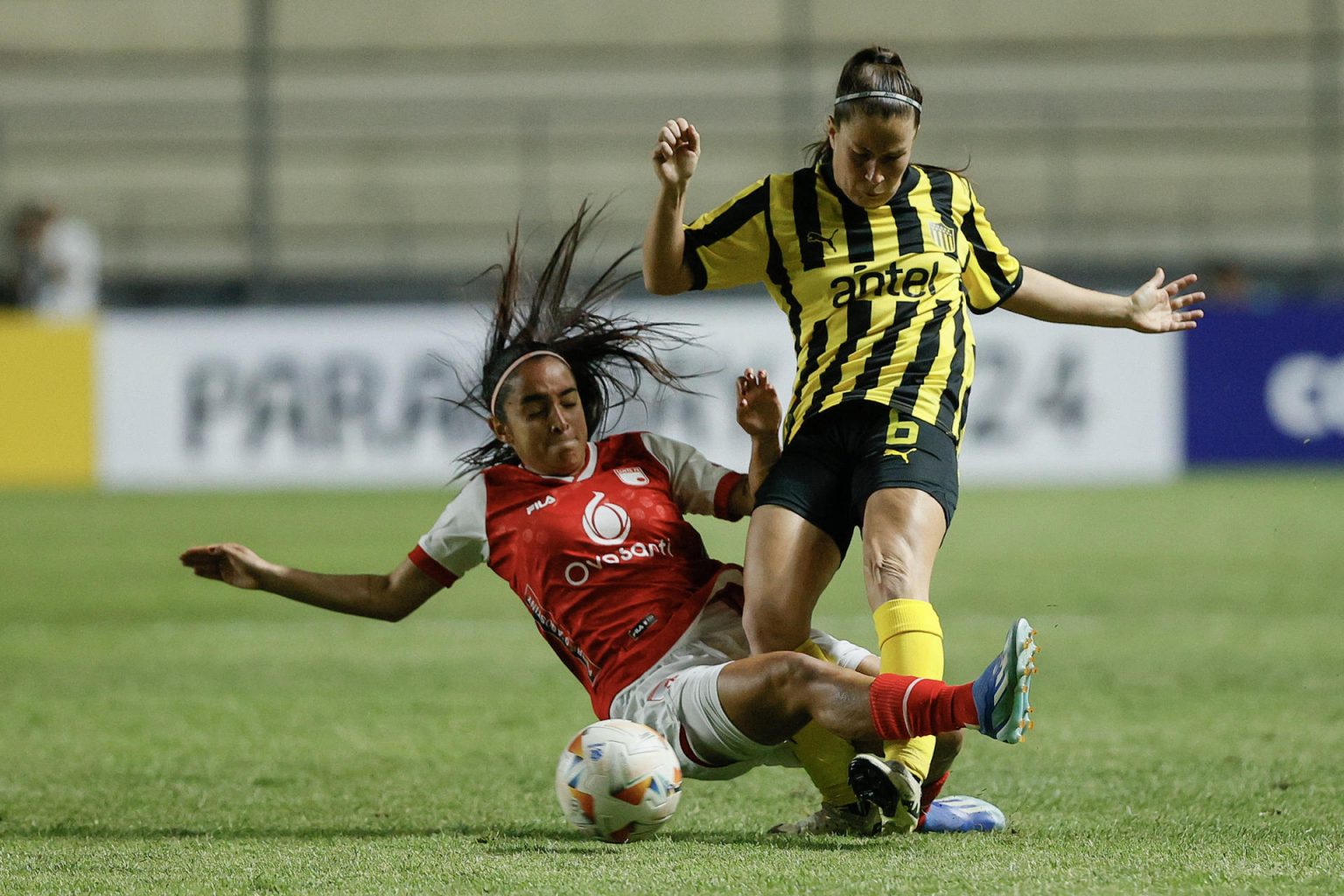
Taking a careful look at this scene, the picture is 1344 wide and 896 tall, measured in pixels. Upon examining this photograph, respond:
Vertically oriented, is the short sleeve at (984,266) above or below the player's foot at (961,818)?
above

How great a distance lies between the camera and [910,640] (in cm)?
434

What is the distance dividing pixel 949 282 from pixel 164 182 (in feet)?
60.7

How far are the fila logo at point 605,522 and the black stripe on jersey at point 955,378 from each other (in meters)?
0.90

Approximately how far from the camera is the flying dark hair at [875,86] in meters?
4.68

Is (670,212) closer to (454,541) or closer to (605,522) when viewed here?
(605,522)

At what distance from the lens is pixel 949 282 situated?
499 cm

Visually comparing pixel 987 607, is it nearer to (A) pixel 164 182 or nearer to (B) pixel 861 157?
(B) pixel 861 157

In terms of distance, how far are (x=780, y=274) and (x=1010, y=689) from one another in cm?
162

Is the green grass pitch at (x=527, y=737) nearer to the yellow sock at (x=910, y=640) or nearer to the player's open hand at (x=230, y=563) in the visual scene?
the yellow sock at (x=910, y=640)

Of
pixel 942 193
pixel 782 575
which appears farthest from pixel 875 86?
pixel 782 575

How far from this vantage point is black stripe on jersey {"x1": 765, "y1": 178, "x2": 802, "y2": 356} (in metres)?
5.00

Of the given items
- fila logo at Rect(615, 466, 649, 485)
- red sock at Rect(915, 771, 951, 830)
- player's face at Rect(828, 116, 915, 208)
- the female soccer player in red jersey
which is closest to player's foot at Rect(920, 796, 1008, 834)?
red sock at Rect(915, 771, 951, 830)

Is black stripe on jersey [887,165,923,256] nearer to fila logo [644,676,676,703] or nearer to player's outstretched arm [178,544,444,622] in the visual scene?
fila logo [644,676,676,703]

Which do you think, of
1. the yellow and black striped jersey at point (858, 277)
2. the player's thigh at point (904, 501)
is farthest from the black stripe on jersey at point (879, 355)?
the player's thigh at point (904, 501)
